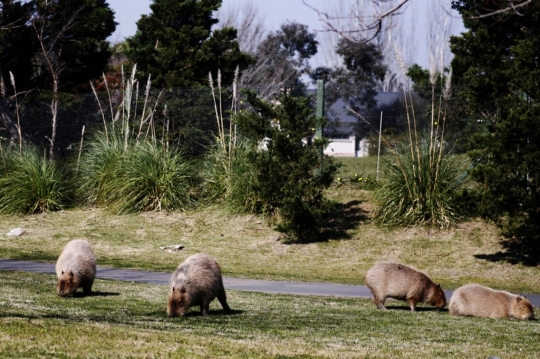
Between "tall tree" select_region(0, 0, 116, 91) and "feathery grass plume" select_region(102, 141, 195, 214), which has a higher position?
"tall tree" select_region(0, 0, 116, 91)

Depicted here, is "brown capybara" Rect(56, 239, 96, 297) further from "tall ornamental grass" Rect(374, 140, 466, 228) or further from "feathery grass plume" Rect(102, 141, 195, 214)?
"feathery grass plume" Rect(102, 141, 195, 214)

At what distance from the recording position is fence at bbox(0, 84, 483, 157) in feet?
66.9

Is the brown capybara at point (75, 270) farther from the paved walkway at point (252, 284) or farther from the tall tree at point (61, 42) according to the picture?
the tall tree at point (61, 42)

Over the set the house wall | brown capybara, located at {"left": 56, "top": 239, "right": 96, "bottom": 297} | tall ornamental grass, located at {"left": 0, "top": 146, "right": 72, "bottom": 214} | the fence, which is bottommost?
brown capybara, located at {"left": 56, "top": 239, "right": 96, "bottom": 297}

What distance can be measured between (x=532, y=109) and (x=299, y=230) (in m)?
5.56

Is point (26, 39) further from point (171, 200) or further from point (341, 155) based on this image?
point (341, 155)

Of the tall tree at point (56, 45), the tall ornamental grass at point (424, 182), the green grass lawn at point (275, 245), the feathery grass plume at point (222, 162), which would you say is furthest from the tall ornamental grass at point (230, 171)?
the tall tree at point (56, 45)

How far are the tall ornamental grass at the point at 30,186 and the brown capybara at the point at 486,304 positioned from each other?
13839mm

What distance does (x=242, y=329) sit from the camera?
29.3 feet

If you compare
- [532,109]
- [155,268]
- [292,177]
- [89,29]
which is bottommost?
[155,268]

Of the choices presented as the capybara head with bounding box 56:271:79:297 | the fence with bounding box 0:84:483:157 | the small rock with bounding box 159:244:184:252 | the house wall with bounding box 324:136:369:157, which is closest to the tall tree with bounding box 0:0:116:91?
the fence with bounding box 0:84:483:157

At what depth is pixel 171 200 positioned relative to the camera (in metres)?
21.5

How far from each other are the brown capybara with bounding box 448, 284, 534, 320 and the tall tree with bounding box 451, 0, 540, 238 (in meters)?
5.59

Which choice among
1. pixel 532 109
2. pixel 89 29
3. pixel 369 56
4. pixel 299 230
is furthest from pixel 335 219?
pixel 369 56
